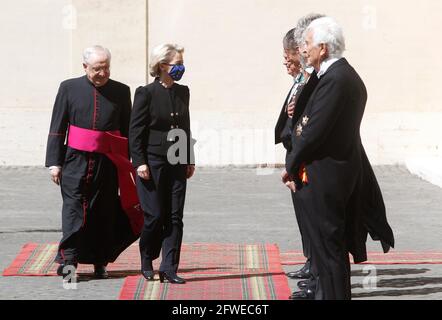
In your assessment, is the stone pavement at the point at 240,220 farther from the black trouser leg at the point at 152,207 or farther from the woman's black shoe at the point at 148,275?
the black trouser leg at the point at 152,207

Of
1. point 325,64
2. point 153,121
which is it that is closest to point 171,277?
point 153,121

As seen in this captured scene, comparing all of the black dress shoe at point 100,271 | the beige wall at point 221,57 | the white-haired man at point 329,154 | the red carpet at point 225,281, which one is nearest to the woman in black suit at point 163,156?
the red carpet at point 225,281

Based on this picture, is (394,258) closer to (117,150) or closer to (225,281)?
(225,281)

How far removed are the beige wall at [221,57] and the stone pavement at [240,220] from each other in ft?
1.85

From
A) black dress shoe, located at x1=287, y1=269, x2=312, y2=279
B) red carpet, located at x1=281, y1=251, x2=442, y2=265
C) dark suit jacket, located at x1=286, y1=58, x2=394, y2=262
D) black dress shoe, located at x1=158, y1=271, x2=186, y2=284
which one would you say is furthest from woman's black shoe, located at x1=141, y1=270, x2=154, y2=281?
dark suit jacket, located at x1=286, y1=58, x2=394, y2=262

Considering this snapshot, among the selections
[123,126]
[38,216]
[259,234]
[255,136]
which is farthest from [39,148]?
[123,126]

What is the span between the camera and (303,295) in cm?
938

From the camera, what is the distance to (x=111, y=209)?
10.5 meters

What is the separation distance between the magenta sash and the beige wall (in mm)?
9861

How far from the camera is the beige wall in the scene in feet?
66.5

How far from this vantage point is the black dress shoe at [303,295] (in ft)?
30.6

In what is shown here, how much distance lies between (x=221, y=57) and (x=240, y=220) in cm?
634
